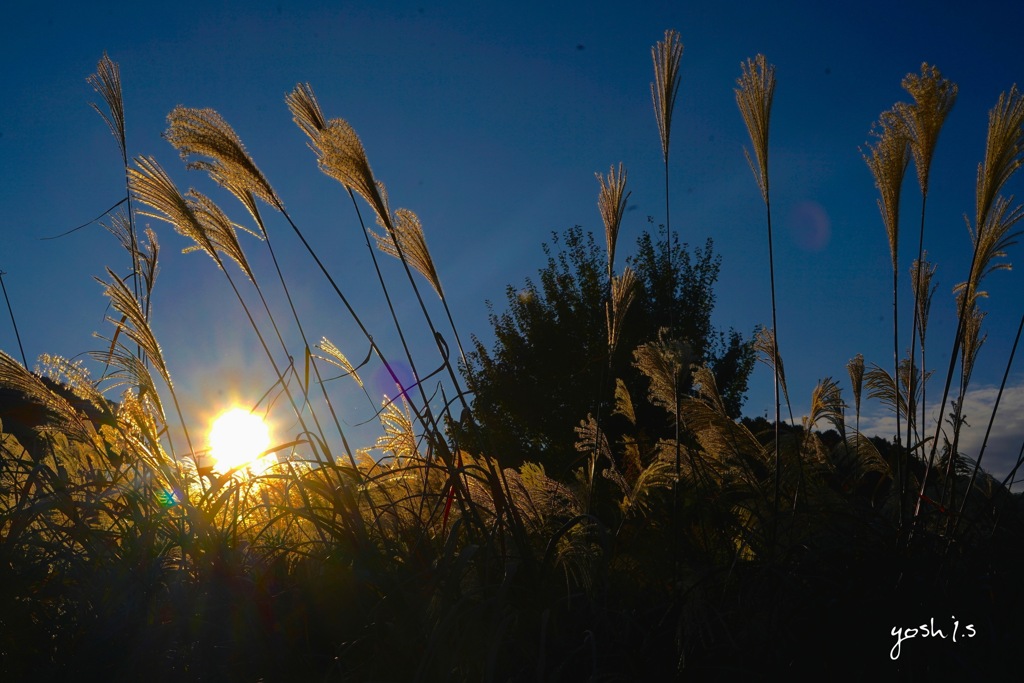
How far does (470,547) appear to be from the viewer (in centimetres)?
167

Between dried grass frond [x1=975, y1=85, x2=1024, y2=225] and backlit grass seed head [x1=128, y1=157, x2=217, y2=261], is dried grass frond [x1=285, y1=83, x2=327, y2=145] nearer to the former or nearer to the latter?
backlit grass seed head [x1=128, y1=157, x2=217, y2=261]

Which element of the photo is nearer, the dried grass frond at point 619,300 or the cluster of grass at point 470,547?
the cluster of grass at point 470,547

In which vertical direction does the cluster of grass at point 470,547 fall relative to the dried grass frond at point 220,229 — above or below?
below

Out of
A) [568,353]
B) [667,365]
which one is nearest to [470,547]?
[667,365]

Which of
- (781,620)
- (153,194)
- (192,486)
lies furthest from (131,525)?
(781,620)

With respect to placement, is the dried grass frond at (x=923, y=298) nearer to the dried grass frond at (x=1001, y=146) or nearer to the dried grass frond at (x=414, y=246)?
the dried grass frond at (x=1001, y=146)

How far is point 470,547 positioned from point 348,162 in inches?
49.9

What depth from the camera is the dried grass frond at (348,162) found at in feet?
Result: 7.29

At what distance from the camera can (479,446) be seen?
2.16 m

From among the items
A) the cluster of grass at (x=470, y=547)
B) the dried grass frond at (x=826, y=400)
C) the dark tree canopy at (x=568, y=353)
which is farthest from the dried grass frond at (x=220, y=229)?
the dark tree canopy at (x=568, y=353)

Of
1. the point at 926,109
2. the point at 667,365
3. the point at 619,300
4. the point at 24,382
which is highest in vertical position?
the point at 926,109

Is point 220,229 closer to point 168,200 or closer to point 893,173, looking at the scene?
point 168,200

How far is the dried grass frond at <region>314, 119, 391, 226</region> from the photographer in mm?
2223
